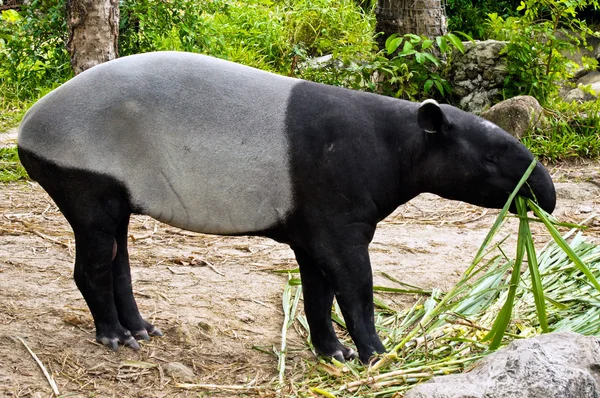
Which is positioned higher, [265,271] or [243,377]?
[243,377]

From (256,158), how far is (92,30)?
3.86m

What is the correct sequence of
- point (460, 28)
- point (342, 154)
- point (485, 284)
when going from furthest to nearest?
1. point (460, 28)
2. point (485, 284)
3. point (342, 154)

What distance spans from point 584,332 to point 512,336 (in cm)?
34

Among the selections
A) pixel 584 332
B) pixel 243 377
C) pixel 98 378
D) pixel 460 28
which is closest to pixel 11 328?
pixel 98 378


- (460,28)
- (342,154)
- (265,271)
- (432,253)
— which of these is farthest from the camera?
(460,28)

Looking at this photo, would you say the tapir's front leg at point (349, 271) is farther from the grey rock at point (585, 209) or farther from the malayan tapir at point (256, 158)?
the grey rock at point (585, 209)

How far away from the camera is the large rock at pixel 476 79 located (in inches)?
354

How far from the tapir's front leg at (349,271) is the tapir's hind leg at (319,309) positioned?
31 centimetres

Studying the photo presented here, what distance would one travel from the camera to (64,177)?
154 inches

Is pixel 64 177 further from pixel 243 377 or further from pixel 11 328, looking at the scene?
pixel 243 377

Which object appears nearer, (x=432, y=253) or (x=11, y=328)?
(x=11, y=328)

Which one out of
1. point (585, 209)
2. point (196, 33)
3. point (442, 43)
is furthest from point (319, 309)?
point (196, 33)

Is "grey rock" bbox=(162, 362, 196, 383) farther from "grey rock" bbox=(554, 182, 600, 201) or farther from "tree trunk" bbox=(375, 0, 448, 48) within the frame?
"tree trunk" bbox=(375, 0, 448, 48)

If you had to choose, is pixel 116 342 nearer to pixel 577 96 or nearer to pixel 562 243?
pixel 562 243
